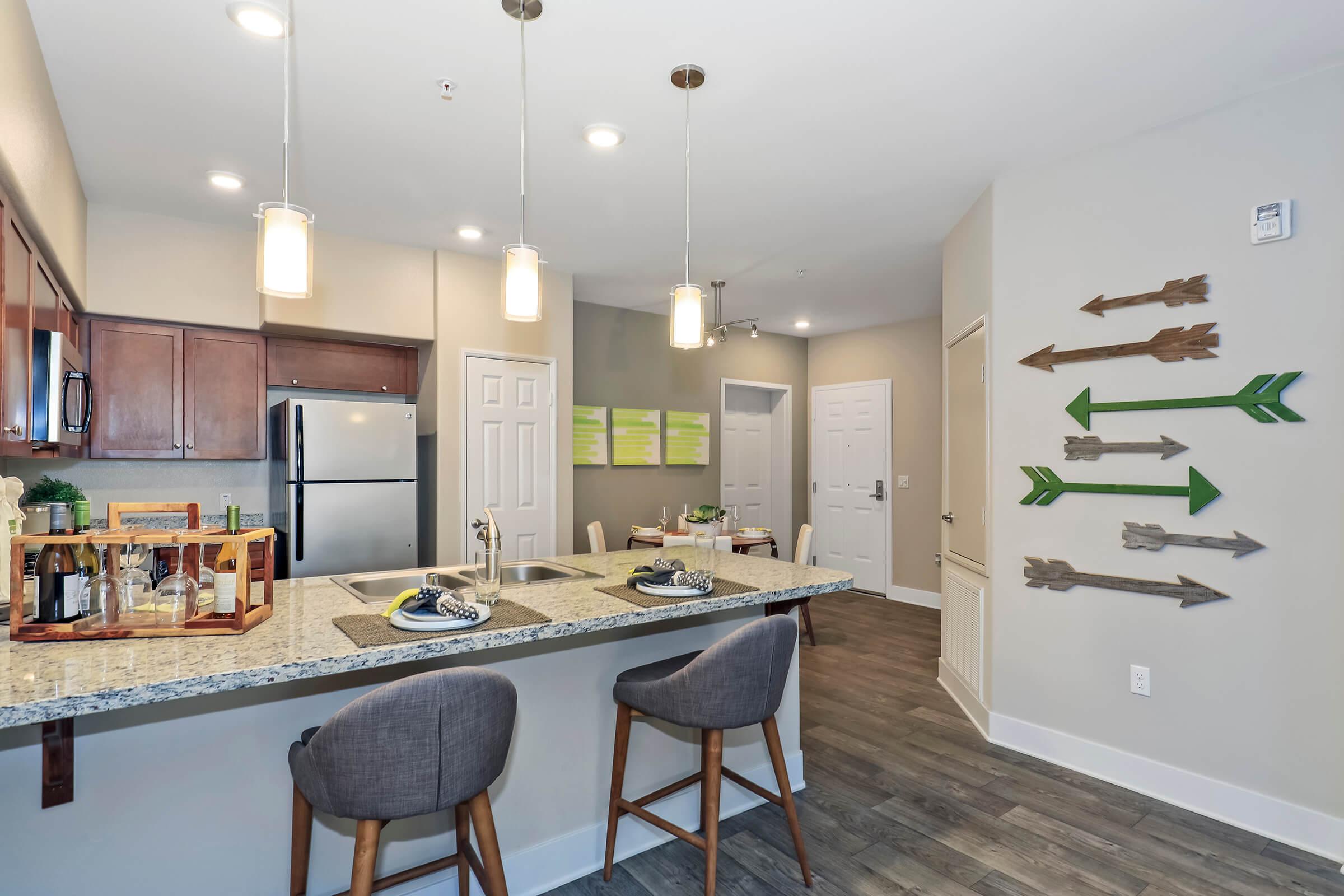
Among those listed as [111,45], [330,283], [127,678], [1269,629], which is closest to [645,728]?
[127,678]

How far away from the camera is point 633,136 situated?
2807 millimetres

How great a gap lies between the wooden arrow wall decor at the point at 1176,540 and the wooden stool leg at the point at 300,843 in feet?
9.68

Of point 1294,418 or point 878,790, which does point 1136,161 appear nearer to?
point 1294,418

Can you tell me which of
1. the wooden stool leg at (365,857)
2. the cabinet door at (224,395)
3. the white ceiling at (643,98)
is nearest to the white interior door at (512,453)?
the white ceiling at (643,98)

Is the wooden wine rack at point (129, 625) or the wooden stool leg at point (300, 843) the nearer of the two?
the wooden wine rack at point (129, 625)

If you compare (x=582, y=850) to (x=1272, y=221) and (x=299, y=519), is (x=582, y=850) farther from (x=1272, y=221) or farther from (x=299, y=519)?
(x=1272, y=221)

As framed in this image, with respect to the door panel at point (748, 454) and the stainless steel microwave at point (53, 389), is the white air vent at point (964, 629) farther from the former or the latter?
the stainless steel microwave at point (53, 389)

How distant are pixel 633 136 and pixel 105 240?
281cm

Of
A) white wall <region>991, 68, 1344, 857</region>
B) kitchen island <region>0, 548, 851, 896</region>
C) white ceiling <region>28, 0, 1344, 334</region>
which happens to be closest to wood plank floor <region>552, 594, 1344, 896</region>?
white wall <region>991, 68, 1344, 857</region>

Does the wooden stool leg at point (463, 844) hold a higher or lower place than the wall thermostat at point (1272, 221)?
lower

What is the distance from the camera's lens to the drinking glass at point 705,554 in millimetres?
2152

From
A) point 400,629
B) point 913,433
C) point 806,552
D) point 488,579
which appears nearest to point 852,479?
point 913,433

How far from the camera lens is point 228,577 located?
1604mm

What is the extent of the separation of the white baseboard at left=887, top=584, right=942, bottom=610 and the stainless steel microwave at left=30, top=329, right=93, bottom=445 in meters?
A: 5.80
